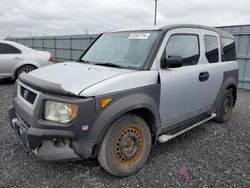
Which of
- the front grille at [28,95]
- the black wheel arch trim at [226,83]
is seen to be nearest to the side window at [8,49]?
the front grille at [28,95]

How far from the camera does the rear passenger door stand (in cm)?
285

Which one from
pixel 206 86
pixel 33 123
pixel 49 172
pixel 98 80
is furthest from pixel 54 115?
pixel 206 86

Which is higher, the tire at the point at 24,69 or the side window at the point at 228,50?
the side window at the point at 228,50

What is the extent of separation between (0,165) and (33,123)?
1.06m

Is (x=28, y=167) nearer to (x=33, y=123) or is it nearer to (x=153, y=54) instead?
(x=33, y=123)

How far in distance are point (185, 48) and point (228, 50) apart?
4.93 feet

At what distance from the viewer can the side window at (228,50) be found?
4.07m

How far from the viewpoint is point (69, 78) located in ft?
7.93

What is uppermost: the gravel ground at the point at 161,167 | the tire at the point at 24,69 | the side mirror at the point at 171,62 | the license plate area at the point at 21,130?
the side mirror at the point at 171,62

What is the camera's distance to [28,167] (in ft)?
8.97

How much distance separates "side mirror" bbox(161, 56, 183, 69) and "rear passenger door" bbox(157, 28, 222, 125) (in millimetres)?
64

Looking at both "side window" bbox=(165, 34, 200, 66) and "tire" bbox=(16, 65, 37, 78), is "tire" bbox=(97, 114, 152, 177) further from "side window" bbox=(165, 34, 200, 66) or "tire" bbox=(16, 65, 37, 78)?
"tire" bbox=(16, 65, 37, 78)

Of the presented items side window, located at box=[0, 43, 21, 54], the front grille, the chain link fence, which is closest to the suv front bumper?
the front grille

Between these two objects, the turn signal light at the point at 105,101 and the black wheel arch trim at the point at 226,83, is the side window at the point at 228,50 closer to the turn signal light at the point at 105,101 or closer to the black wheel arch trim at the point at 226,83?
the black wheel arch trim at the point at 226,83
